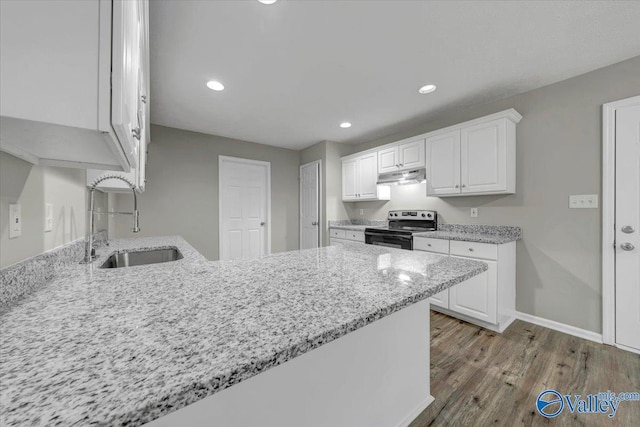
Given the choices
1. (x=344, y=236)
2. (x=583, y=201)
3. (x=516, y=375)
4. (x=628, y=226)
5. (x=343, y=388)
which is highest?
(x=583, y=201)

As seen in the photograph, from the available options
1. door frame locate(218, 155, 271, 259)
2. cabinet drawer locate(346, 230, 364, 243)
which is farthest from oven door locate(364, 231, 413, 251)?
door frame locate(218, 155, 271, 259)

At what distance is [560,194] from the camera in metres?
2.33

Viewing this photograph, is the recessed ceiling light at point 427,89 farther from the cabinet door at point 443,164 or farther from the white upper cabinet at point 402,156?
the white upper cabinet at point 402,156

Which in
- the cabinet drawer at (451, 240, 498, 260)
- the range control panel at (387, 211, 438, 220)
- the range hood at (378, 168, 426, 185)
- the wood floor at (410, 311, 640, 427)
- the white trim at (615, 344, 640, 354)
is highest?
the range hood at (378, 168, 426, 185)

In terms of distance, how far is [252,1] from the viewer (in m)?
1.51

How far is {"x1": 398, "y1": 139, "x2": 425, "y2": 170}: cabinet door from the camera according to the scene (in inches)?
125

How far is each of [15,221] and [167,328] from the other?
0.74 m

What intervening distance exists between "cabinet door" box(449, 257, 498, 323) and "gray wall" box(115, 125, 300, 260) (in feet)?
9.99

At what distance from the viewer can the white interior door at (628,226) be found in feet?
6.40

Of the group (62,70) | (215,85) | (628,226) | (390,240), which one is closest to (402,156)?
(390,240)

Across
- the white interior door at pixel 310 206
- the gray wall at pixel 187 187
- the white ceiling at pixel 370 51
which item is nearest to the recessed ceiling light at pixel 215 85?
the white ceiling at pixel 370 51

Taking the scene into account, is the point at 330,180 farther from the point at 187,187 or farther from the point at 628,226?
the point at 628,226

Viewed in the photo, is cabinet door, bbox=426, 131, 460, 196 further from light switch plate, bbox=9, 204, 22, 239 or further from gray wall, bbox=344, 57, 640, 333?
light switch plate, bbox=9, 204, 22, 239

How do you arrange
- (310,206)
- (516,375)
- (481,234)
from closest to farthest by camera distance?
(516,375), (481,234), (310,206)
